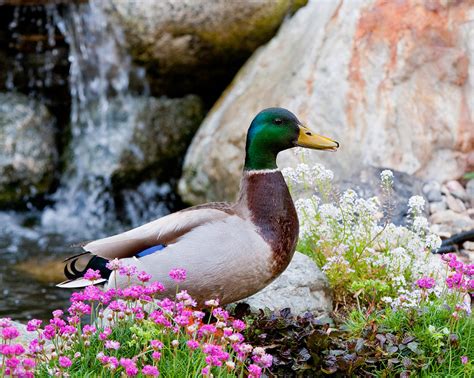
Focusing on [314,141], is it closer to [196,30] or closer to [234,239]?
[234,239]

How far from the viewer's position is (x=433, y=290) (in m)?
3.71

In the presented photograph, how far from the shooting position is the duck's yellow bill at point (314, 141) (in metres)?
3.86

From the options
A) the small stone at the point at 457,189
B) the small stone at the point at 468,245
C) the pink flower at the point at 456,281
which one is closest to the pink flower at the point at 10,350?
the pink flower at the point at 456,281

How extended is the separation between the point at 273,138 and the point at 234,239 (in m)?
0.55

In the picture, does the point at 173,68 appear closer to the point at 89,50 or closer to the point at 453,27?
the point at 89,50

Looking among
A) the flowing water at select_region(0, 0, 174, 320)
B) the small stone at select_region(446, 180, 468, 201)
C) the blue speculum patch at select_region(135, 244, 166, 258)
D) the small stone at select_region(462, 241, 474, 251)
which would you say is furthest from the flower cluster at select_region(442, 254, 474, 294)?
the flowing water at select_region(0, 0, 174, 320)

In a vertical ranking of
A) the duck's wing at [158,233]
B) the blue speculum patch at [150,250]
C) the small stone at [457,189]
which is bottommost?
the small stone at [457,189]

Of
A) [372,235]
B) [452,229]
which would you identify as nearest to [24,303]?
[372,235]

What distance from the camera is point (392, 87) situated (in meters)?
6.35

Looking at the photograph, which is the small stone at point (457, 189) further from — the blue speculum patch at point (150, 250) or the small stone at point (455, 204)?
the blue speculum patch at point (150, 250)

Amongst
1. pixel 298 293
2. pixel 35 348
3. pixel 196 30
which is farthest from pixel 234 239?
pixel 196 30

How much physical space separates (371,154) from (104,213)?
3077 millimetres

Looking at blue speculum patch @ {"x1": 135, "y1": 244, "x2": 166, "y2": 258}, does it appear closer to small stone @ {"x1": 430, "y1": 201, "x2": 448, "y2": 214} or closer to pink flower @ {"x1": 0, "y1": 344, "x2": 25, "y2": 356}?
pink flower @ {"x1": 0, "y1": 344, "x2": 25, "y2": 356}

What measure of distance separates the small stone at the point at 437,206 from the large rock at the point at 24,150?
12.9ft
